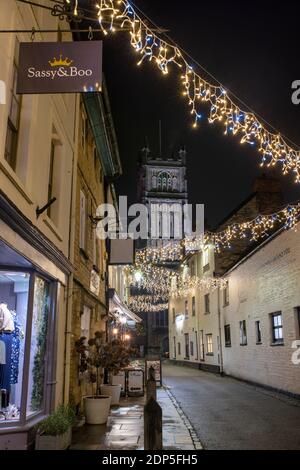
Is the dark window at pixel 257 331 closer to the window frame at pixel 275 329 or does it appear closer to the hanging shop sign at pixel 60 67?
the window frame at pixel 275 329

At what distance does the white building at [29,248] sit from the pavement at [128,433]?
2.97 feet

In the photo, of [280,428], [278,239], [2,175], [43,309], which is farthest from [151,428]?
[278,239]

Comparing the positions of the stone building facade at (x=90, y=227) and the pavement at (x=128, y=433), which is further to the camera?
the stone building facade at (x=90, y=227)

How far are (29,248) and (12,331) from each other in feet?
6.06

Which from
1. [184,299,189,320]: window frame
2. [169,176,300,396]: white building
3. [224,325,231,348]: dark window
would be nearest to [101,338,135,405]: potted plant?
[169,176,300,396]: white building

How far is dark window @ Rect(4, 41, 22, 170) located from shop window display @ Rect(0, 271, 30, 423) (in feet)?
6.49

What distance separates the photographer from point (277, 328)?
1708 cm

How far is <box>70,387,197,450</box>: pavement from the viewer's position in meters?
8.11

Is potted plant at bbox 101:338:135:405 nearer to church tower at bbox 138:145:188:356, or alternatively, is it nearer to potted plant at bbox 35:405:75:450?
potted plant at bbox 35:405:75:450

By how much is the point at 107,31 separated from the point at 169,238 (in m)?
78.4

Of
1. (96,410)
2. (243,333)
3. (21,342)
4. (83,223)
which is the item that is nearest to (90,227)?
(83,223)

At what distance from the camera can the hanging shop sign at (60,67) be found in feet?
18.0

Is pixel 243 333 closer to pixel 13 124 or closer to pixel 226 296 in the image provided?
pixel 226 296

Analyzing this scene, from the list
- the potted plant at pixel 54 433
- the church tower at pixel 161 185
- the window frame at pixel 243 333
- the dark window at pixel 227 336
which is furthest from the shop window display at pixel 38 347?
the church tower at pixel 161 185
